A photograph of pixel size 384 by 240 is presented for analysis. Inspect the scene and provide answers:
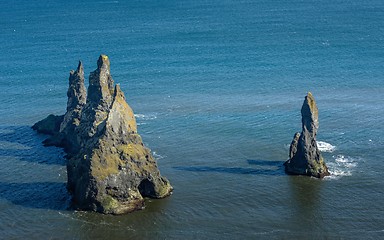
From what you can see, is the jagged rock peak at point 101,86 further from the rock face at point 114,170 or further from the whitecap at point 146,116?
the whitecap at point 146,116

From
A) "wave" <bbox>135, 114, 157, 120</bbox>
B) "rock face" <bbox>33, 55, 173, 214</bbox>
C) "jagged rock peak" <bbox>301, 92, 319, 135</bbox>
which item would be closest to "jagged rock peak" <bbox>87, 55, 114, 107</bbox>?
"rock face" <bbox>33, 55, 173, 214</bbox>

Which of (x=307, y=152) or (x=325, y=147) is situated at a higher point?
(x=307, y=152)

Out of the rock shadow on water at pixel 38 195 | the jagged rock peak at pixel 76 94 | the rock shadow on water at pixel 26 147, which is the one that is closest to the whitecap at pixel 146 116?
the jagged rock peak at pixel 76 94

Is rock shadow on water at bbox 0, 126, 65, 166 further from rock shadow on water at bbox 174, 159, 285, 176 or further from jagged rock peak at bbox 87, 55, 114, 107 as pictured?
rock shadow on water at bbox 174, 159, 285, 176

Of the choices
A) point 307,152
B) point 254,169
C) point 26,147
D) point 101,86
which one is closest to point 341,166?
point 307,152

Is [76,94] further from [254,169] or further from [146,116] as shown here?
[254,169]

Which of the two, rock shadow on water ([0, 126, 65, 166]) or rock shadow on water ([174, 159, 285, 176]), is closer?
rock shadow on water ([174, 159, 285, 176])
